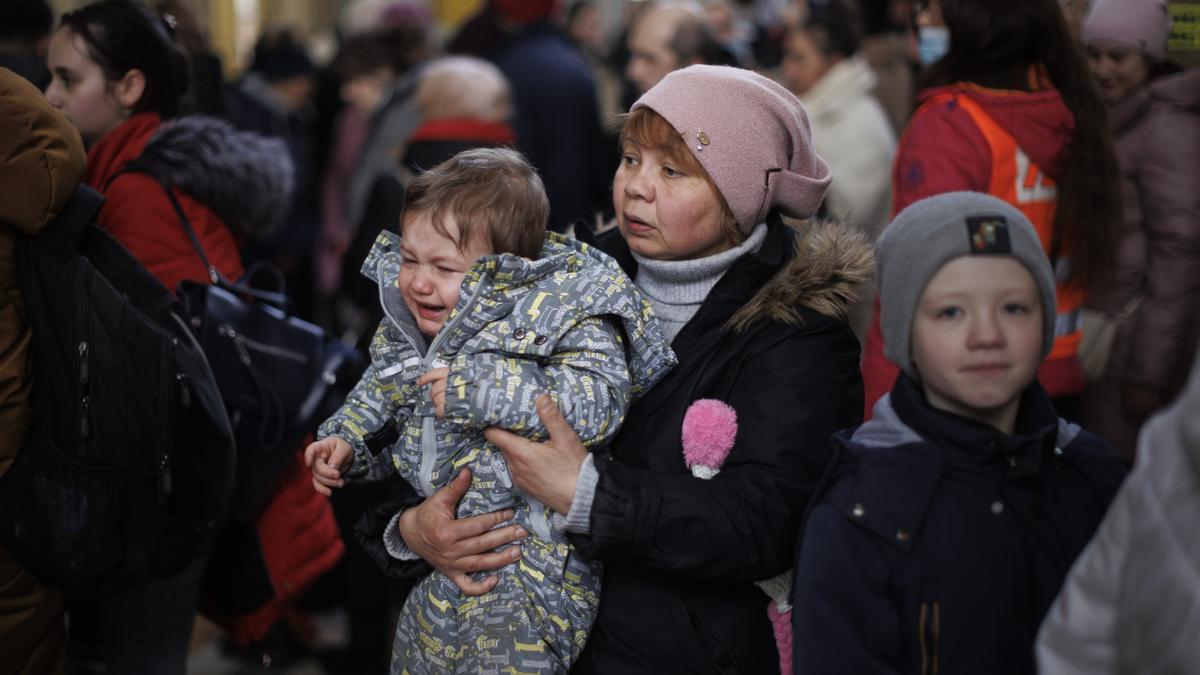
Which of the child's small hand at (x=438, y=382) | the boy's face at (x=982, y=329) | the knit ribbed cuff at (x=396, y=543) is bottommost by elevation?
the knit ribbed cuff at (x=396, y=543)

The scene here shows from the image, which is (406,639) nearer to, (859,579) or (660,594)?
(660,594)

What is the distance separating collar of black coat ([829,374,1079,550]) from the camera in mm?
2076

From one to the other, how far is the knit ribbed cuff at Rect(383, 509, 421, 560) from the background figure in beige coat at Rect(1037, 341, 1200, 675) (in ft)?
4.36

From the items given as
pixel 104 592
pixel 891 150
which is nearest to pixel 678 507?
pixel 104 592

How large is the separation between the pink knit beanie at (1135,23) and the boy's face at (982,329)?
1.96 m

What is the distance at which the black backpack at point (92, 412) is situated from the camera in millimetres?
2672

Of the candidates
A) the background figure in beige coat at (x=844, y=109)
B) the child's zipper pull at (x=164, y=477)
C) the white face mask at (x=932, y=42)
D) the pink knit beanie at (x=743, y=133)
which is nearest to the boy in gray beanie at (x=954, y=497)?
the pink knit beanie at (x=743, y=133)

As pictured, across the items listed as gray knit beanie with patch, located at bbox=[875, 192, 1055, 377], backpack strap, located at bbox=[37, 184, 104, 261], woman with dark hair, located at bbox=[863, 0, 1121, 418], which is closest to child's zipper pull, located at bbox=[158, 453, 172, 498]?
backpack strap, located at bbox=[37, 184, 104, 261]

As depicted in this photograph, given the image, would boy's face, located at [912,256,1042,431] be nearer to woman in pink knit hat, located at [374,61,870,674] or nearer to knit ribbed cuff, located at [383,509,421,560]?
woman in pink knit hat, located at [374,61,870,674]

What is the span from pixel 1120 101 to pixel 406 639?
106 inches

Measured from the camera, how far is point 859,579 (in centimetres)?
207

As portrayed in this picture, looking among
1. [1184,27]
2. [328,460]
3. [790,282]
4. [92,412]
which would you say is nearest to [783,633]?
[790,282]

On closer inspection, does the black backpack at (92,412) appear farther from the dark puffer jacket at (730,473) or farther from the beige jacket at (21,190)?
the dark puffer jacket at (730,473)

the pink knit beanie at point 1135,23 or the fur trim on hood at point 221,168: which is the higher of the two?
the pink knit beanie at point 1135,23
